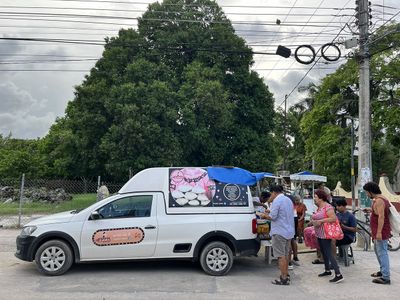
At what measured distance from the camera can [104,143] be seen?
23.9 meters

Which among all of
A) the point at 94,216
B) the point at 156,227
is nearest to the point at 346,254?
the point at 156,227

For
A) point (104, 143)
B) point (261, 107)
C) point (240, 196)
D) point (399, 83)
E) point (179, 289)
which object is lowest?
point (179, 289)

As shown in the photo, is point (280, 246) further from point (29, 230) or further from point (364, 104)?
point (364, 104)

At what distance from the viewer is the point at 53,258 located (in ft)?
27.1

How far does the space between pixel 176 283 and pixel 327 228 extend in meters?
2.93

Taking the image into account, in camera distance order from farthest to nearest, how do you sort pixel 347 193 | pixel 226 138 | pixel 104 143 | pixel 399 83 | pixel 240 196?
pixel 347 193, pixel 399 83, pixel 226 138, pixel 104 143, pixel 240 196

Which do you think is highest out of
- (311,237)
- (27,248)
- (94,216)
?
(94,216)

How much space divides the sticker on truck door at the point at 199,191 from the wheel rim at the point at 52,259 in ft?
7.38

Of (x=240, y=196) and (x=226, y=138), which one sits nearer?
(x=240, y=196)

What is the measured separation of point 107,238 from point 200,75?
741 inches

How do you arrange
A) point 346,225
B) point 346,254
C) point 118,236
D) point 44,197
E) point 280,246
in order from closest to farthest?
point 280,246 → point 118,236 → point 346,225 → point 346,254 → point 44,197

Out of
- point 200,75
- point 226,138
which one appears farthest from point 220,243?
point 226,138

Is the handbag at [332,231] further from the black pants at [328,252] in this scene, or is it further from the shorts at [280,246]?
the shorts at [280,246]

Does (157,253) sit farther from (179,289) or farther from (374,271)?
(374,271)
